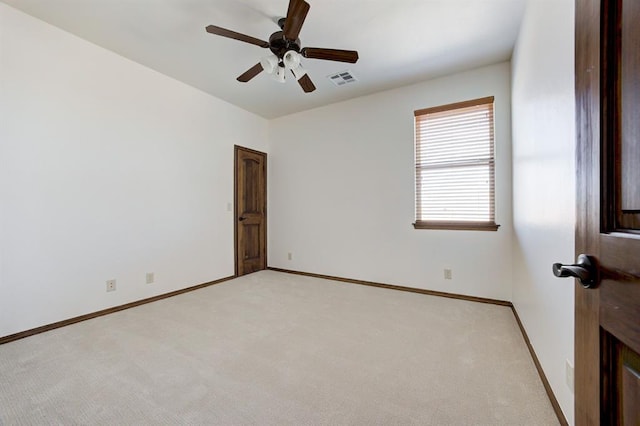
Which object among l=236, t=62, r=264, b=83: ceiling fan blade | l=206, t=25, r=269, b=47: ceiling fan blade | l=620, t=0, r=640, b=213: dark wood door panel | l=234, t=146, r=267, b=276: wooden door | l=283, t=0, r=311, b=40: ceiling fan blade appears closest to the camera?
l=620, t=0, r=640, b=213: dark wood door panel

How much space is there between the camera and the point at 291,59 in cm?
228

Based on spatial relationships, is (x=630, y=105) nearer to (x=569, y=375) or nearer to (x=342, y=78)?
(x=569, y=375)

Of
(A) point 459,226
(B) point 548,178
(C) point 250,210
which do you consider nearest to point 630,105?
(B) point 548,178

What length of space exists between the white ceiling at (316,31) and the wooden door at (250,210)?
4.63 feet

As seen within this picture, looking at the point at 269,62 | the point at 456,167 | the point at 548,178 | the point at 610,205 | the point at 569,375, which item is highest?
the point at 269,62

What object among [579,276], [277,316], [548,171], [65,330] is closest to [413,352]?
[277,316]

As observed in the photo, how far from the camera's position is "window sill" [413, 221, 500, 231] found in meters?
3.04

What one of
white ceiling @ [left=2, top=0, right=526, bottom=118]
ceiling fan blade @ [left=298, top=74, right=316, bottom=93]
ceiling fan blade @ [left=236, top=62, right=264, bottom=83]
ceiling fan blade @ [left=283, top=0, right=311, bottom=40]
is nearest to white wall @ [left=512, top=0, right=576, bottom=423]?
white ceiling @ [left=2, top=0, right=526, bottom=118]

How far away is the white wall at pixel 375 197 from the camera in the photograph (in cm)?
304

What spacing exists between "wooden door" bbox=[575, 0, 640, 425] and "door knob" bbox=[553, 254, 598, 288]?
0.01m

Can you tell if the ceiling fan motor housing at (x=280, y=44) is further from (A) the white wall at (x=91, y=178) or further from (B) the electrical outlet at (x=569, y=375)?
(B) the electrical outlet at (x=569, y=375)

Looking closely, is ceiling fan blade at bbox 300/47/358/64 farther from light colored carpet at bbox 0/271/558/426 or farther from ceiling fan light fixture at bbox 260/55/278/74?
light colored carpet at bbox 0/271/558/426

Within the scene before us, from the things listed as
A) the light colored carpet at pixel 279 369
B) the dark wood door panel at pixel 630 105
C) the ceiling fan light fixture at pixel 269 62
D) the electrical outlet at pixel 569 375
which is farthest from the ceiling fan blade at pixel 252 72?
the electrical outlet at pixel 569 375

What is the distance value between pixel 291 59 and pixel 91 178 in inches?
90.2
